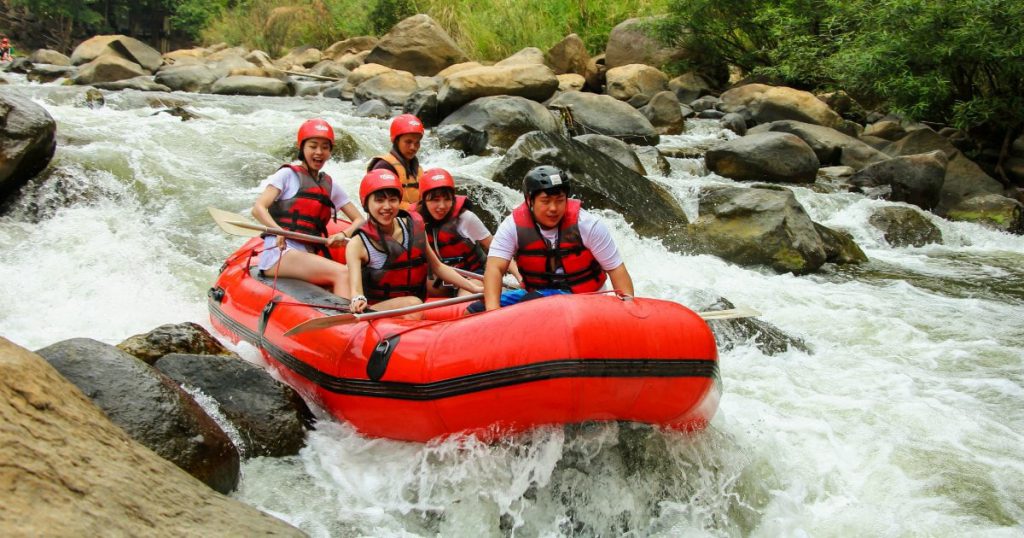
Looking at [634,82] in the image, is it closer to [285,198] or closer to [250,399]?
[285,198]

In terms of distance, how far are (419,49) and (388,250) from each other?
13.0 metres

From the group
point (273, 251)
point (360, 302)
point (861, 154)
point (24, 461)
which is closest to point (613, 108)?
point (861, 154)

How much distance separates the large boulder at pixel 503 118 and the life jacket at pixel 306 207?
5.38 m

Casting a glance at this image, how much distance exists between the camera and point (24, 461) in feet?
6.68

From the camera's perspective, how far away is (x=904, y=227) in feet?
30.4

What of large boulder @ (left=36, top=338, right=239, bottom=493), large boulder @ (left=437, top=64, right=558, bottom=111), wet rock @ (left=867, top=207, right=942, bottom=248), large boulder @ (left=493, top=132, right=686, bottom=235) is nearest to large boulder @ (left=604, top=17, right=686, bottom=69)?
large boulder @ (left=437, top=64, right=558, bottom=111)

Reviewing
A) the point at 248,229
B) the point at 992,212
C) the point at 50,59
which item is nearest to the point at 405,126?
the point at 248,229

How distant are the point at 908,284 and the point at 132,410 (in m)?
6.58

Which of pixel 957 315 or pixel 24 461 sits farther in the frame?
pixel 957 315

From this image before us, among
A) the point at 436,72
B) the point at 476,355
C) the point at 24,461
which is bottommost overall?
the point at 436,72

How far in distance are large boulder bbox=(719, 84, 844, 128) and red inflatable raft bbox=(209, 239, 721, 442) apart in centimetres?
1080

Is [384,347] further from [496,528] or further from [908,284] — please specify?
[908,284]

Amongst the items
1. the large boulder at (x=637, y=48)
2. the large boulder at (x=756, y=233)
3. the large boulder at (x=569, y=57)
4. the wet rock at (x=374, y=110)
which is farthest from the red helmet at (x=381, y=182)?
the large boulder at (x=637, y=48)

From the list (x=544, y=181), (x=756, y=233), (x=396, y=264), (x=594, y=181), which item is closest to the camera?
(x=544, y=181)
